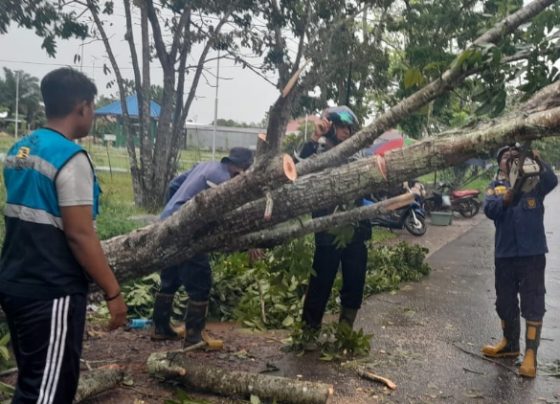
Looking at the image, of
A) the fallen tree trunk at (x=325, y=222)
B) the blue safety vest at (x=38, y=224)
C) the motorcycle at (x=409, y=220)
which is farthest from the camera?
the motorcycle at (x=409, y=220)

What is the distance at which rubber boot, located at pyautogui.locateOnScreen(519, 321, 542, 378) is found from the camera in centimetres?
489

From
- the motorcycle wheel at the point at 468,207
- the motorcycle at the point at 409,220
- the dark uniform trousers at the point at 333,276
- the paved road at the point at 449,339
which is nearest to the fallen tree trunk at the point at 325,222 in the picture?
the dark uniform trousers at the point at 333,276

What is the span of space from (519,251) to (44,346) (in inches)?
152

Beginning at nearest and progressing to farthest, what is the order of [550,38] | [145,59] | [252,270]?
[550,38]
[252,270]
[145,59]

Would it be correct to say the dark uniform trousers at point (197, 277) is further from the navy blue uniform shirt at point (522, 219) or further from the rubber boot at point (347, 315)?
the navy blue uniform shirt at point (522, 219)

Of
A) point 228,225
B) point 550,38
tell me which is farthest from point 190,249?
point 550,38

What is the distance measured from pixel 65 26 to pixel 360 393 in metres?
8.91

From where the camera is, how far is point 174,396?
13.7ft

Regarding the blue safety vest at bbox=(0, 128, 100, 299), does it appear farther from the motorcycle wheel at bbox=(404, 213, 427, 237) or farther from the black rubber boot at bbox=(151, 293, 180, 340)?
the motorcycle wheel at bbox=(404, 213, 427, 237)

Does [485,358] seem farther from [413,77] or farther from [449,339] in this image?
[413,77]

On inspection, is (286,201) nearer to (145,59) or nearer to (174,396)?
(174,396)

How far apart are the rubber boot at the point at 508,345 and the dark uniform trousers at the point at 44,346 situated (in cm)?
385

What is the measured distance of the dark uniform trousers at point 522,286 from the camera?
5.06 metres

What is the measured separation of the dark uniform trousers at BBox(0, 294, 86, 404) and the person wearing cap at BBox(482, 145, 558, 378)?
3669 millimetres
